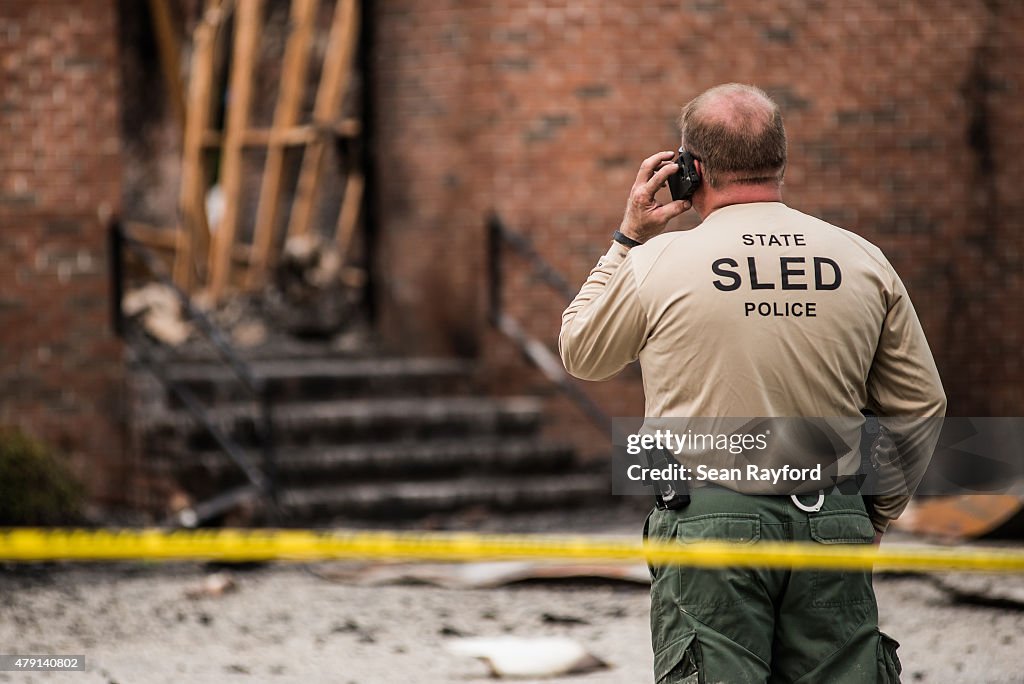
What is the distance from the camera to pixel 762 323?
2.77 meters

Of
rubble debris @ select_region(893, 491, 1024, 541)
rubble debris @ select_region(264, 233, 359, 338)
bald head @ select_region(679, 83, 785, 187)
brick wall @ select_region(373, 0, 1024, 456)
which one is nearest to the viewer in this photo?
bald head @ select_region(679, 83, 785, 187)

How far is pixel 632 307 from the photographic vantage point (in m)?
2.85

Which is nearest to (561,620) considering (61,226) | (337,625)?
(337,625)

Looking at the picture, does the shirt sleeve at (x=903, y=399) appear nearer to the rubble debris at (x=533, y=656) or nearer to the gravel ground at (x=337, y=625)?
the gravel ground at (x=337, y=625)

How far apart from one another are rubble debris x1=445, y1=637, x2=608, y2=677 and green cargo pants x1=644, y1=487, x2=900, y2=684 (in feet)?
8.66

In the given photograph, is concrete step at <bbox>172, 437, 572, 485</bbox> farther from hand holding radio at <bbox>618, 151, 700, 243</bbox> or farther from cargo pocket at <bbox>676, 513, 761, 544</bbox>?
cargo pocket at <bbox>676, 513, 761, 544</bbox>

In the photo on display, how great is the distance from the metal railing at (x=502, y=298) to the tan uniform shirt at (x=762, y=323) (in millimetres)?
5973

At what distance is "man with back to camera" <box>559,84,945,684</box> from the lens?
2.72 metres

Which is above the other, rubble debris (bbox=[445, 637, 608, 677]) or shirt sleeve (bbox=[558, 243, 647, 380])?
shirt sleeve (bbox=[558, 243, 647, 380])

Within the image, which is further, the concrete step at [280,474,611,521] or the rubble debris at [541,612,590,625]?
the concrete step at [280,474,611,521]

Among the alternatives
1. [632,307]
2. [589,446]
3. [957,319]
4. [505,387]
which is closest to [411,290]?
[505,387]

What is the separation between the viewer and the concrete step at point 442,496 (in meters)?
8.25

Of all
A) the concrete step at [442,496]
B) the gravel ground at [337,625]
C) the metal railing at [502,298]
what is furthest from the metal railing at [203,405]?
the metal railing at [502,298]

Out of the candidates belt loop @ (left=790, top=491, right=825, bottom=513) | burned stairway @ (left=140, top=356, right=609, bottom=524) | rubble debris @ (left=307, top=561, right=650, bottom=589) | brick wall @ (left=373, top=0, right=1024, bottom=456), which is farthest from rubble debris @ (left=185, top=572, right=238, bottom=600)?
belt loop @ (left=790, top=491, right=825, bottom=513)
